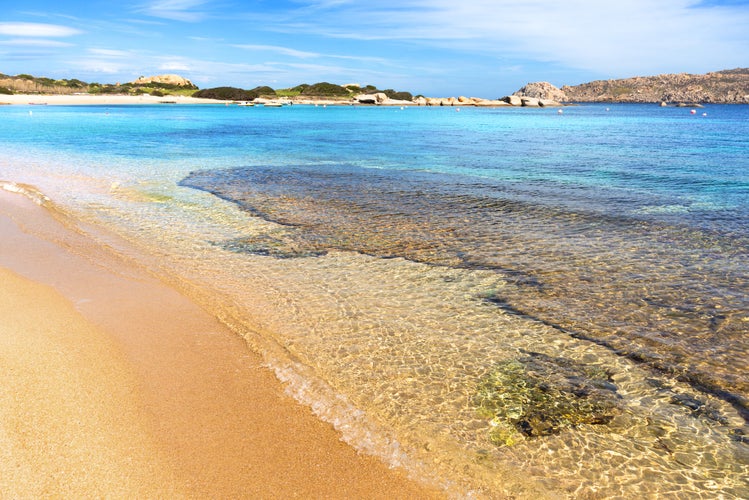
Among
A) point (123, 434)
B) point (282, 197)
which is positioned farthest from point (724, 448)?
point (282, 197)

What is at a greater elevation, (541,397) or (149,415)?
(149,415)

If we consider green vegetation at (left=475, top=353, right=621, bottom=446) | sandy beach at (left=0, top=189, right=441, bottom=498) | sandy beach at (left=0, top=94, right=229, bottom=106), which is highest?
sandy beach at (left=0, top=94, right=229, bottom=106)

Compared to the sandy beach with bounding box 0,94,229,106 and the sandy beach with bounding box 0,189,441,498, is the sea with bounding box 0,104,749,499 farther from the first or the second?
the sandy beach with bounding box 0,94,229,106

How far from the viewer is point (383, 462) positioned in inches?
192

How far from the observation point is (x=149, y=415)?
538 centimetres

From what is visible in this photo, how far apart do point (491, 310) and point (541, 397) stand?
2.72 m

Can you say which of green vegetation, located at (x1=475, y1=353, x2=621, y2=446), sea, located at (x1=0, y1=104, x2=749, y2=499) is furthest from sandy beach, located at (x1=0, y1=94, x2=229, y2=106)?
green vegetation, located at (x1=475, y1=353, x2=621, y2=446)

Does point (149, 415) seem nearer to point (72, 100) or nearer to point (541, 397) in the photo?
point (541, 397)

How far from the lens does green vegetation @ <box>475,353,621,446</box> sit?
5539mm

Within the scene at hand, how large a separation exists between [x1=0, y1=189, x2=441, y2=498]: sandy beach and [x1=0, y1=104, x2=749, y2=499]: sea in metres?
0.40

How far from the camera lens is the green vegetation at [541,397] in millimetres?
5539

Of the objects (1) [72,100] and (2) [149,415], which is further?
(1) [72,100]

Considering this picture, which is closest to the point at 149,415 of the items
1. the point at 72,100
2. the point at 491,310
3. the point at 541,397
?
the point at 541,397

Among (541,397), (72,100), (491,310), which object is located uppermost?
(72,100)
